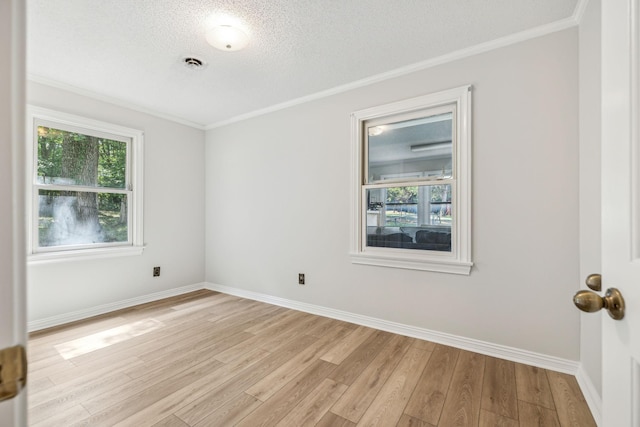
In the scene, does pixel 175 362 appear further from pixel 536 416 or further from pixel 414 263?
pixel 536 416

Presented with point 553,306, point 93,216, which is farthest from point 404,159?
point 93,216

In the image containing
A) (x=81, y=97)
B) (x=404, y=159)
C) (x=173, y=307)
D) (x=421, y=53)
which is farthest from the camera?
(x=173, y=307)

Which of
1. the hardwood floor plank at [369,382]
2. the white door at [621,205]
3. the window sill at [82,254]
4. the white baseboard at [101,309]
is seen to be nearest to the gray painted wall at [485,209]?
the hardwood floor plank at [369,382]

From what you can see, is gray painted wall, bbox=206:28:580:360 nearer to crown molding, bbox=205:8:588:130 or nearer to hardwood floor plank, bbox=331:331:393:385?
crown molding, bbox=205:8:588:130

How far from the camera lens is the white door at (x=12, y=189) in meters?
0.42

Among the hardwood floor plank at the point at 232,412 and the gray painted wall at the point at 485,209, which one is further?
the gray painted wall at the point at 485,209

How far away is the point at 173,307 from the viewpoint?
330cm

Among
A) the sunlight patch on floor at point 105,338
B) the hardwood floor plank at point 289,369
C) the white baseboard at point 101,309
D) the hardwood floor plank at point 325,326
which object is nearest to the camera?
the hardwood floor plank at point 289,369

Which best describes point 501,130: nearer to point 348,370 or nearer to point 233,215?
point 348,370

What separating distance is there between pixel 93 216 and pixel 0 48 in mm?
3418

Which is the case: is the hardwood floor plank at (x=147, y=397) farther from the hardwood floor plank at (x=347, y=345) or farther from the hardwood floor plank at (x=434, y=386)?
the hardwood floor plank at (x=434, y=386)

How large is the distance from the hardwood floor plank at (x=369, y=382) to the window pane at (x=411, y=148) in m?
1.52

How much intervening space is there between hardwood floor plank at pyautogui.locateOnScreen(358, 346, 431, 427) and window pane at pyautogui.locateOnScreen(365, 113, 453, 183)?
1.53 metres

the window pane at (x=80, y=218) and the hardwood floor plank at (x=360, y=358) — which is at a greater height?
the window pane at (x=80, y=218)
